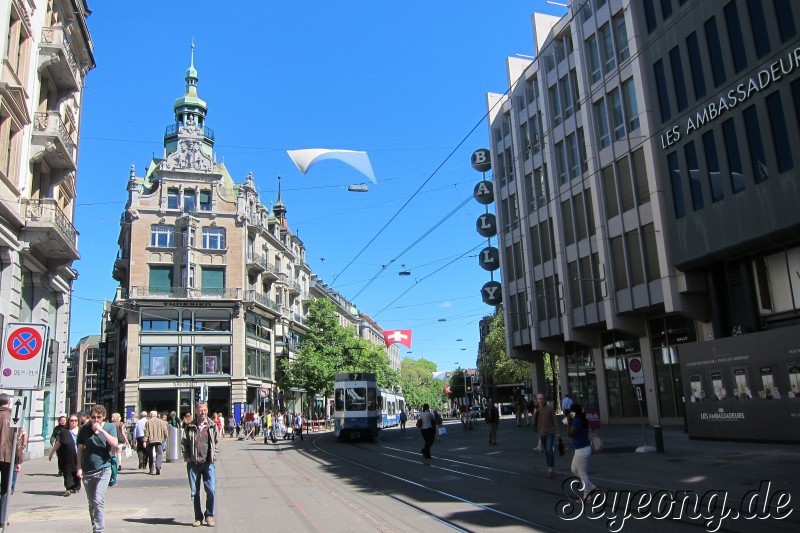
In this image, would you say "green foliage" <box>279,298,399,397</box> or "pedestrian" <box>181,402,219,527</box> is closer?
"pedestrian" <box>181,402,219,527</box>

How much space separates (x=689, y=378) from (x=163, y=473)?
1647 centimetres

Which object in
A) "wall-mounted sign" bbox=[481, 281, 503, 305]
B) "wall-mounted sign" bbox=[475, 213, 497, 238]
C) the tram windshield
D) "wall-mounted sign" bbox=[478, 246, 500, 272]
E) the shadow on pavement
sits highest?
"wall-mounted sign" bbox=[475, 213, 497, 238]

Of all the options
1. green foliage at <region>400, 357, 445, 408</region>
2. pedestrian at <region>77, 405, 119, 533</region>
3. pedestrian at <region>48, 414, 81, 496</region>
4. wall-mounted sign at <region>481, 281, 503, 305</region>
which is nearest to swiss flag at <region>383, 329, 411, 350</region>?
wall-mounted sign at <region>481, 281, 503, 305</region>

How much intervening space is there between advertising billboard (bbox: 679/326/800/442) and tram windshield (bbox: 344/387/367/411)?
58.3 ft

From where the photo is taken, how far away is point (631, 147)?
28.7 m

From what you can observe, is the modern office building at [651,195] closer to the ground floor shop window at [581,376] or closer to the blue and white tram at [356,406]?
the ground floor shop window at [581,376]

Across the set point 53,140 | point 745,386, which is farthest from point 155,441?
point 745,386

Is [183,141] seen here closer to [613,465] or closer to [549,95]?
[549,95]

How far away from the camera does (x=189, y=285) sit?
5341 cm

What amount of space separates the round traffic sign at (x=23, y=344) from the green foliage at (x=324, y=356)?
47163 millimetres

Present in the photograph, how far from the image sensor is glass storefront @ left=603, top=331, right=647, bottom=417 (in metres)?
32.1

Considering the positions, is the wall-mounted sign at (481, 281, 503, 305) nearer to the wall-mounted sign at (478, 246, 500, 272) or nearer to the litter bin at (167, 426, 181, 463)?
the wall-mounted sign at (478, 246, 500, 272)

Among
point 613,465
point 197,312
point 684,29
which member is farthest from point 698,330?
point 197,312

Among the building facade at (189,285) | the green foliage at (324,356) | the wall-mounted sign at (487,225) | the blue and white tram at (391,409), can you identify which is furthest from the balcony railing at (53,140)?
the green foliage at (324,356)
